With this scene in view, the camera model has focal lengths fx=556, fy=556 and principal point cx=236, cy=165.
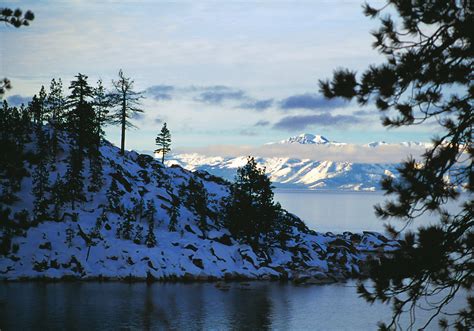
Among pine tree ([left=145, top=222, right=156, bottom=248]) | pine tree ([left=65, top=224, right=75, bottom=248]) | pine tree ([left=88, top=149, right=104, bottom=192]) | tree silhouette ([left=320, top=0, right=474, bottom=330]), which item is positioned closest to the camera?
tree silhouette ([left=320, top=0, right=474, bottom=330])

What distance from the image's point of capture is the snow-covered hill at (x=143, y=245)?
4531 cm

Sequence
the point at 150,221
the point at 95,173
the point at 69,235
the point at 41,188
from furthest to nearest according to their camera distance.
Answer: the point at 95,173 → the point at 150,221 → the point at 41,188 → the point at 69,235

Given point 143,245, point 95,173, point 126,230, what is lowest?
point 143,245

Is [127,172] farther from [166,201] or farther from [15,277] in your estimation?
[15,277]

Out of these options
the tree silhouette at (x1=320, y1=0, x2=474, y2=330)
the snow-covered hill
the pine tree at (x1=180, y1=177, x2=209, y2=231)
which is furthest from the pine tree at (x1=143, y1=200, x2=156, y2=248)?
the tree silhouette at (x1=320, y1=0, x2=474, y2=330)

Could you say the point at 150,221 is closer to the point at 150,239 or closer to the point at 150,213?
the point at 150,213

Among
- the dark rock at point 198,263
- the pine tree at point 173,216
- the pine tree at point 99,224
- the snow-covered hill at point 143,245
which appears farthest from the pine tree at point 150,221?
the pine tree at point 99,224

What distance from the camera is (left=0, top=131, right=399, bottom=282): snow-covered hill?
149 ft

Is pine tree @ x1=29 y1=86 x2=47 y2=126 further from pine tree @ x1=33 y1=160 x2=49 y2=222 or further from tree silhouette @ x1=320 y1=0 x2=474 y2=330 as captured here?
tree silhouette @ x1=320 y1=0 x2=474 y2=330

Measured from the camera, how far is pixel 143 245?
49.6m

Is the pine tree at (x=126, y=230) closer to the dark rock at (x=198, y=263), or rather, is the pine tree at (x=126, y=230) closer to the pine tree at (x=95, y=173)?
the pine tree at (x=95, y=173)

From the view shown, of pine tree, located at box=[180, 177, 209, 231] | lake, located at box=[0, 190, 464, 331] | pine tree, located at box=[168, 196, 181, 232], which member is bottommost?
lake, located at box=[0, 190, 464, 331]

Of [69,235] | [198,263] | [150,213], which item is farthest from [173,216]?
[69,235]

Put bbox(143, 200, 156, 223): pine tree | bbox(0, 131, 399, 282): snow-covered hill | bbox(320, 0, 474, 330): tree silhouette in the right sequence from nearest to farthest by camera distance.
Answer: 1. bbox(320, 0, 474, 330): tree silhouette
2. bbox(0, 131, 399, 282): snow-covered hill
3. bbox(143, 200, 156, 223): pine tree
